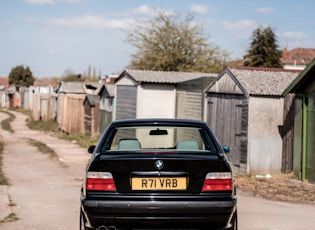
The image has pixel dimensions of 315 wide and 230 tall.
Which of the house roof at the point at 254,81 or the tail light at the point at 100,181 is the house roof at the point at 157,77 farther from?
the tail light at the point at 100,181

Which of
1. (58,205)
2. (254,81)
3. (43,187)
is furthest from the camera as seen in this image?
(254,81)

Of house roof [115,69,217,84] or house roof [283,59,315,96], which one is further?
house roof [115,69,217,84]

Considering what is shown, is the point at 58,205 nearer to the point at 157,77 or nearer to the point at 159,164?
the point at 159,164

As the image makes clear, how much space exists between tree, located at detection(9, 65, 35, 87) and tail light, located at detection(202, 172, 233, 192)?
325 ft

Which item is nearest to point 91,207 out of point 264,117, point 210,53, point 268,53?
point 264,117

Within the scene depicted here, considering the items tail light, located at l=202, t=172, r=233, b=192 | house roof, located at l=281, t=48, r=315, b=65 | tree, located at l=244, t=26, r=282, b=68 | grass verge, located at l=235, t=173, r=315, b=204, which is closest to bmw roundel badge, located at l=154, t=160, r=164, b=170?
tail light, located at l=202, t=172, r=233, b=192

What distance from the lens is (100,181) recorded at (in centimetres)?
597

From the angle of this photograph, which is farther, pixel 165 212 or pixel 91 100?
pixel 91 100

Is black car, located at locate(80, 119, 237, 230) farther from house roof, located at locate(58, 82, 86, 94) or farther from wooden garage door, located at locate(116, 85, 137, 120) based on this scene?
house roof, located at locate(58, 82, 86, 94)

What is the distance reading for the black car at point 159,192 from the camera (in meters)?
5.79

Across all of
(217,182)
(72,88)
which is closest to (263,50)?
(72,88)

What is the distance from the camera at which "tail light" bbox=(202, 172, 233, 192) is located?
5.93 meters

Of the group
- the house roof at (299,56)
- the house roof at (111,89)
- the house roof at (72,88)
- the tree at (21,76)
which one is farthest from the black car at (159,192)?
the tree at (21,76)

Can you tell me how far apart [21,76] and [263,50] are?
Result: 6333 cm
